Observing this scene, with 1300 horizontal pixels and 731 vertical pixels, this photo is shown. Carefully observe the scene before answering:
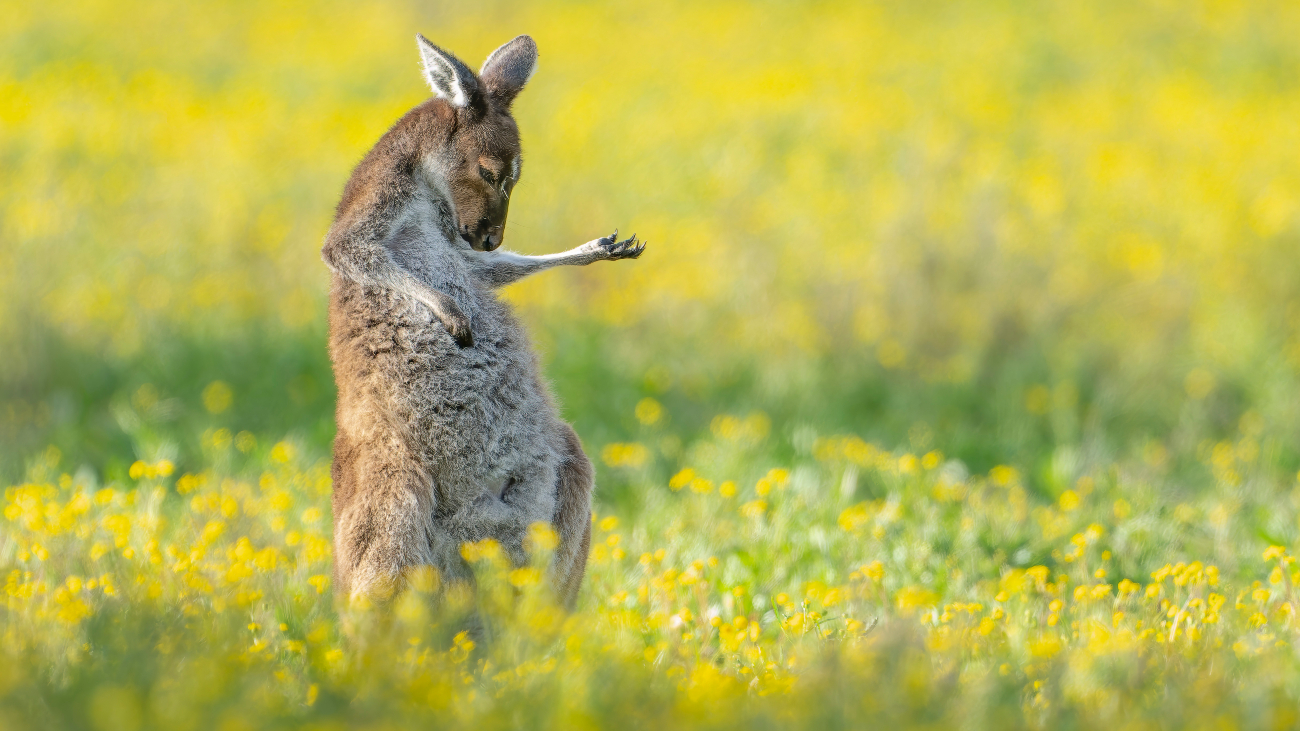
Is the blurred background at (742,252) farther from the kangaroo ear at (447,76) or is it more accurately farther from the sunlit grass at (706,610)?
the kangaroo ear at (447,76)

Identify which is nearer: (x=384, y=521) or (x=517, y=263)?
(x=384, y=521)

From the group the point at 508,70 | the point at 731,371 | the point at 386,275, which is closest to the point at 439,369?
the point at 386,275

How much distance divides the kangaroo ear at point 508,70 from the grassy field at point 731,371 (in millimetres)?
1499

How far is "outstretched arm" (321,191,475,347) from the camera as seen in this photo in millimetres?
3422

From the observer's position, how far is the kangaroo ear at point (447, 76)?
3.55 metres

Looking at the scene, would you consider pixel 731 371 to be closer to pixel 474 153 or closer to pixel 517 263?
pixel 517 263

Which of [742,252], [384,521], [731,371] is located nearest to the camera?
[384,521]

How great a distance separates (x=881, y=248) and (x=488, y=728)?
7810 millimetres

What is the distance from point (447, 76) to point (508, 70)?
1.00 feet

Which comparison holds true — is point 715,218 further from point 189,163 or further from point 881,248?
point 189,163

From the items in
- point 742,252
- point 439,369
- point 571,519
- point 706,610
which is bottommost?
point 742,252

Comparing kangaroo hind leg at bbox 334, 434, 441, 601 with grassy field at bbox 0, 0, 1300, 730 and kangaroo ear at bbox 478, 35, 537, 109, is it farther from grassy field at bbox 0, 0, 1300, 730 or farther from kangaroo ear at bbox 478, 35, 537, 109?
kangaroo ear at bbox 478, 35, 537, 109

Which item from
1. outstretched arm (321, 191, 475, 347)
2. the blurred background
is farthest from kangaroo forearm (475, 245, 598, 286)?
the blurred background

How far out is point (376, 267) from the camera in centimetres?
344
